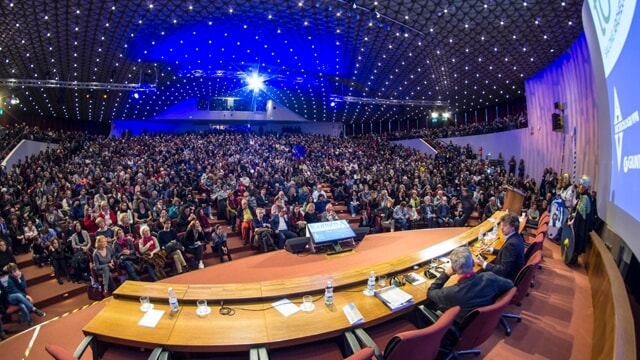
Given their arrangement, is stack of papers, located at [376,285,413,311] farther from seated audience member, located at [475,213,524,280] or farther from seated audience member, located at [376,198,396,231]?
seated audience member, located at [376,198,396,231]

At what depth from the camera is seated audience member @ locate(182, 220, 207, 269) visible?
22.7 ft

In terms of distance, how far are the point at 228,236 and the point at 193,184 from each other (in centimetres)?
410

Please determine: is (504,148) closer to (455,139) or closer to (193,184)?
(455,139)

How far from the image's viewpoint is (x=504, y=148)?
19391 mm

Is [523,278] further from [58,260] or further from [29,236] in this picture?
[29,236]

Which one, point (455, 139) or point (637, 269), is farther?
point (455, 139)

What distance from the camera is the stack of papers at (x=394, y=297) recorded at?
123 inches

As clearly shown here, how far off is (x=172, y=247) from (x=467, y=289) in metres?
5.49

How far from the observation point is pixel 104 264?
5.79m

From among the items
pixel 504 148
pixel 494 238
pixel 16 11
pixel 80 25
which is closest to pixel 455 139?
pixel 504 148

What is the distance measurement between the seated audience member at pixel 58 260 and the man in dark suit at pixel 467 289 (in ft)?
22.4

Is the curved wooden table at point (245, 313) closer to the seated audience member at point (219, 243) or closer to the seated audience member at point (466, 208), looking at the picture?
the seated audience member at point (219, 243)

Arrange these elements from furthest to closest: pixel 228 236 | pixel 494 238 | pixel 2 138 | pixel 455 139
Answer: pixel 455 139, pixel 2 138, pixel 228 236, pixel 494 238

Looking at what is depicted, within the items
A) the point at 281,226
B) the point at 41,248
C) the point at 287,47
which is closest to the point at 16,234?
the point at 41,248
